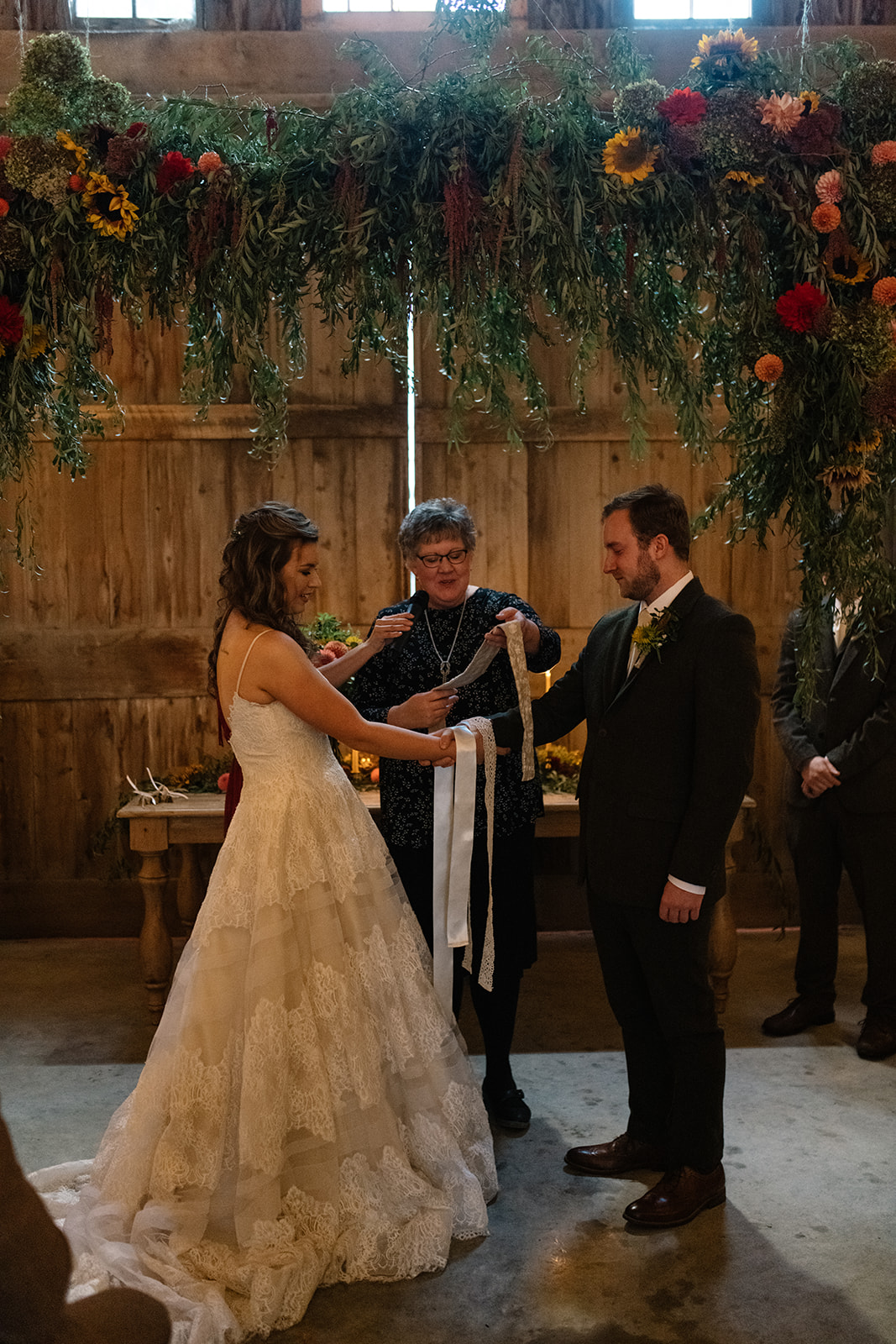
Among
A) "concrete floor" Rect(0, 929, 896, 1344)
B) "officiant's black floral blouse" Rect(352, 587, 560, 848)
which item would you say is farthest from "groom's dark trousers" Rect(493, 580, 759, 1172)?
"officiant's black floral blouse" Rect(352, 587, 560, 848)

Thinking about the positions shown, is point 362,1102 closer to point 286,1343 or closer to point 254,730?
point 286,1343

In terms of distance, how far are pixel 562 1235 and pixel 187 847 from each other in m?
2.55

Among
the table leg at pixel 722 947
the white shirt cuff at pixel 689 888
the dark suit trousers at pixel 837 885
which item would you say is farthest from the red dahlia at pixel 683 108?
the table leg at pixel 722 947

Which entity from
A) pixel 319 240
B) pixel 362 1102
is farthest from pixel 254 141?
pixel 362 1102

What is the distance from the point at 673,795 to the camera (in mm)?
3064

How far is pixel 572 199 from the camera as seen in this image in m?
3.01

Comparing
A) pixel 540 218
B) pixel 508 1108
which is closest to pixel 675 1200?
pixel 508 1108

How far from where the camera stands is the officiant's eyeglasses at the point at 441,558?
3498mm

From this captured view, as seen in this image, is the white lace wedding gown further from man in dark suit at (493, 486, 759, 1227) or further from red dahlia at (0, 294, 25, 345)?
Result: red dahlia at (0, 294, 25, 345)

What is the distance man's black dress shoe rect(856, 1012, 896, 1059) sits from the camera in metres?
4.20

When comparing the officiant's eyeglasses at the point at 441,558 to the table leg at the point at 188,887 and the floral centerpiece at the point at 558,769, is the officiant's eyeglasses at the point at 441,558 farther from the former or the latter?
the table leg at the point at 188,887

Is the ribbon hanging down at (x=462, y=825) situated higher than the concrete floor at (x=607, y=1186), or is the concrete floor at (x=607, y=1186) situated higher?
the ribbon hanging down at (x=462, y=825)

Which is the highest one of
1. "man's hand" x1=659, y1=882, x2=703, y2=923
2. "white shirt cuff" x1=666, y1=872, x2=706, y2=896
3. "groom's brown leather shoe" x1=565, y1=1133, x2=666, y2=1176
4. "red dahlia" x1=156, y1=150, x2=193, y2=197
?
"red dahlia" x1=156, y1=150, x2=193, y2=197

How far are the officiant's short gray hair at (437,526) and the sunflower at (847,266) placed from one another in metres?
1.18
